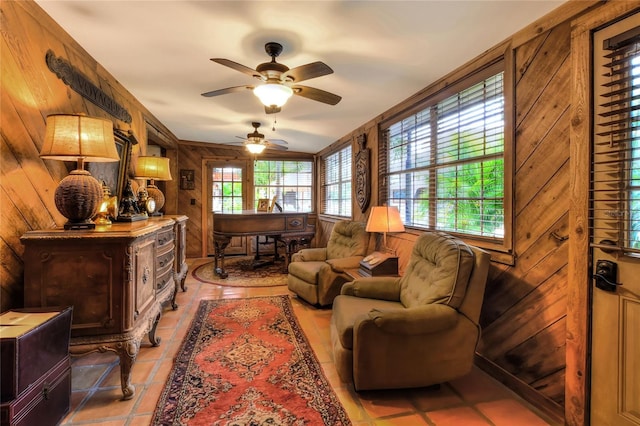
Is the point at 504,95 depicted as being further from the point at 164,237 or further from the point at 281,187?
the point at 281,187

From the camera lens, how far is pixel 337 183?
588cm

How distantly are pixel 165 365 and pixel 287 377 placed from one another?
0.94m

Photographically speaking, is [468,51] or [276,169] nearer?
[468,51]

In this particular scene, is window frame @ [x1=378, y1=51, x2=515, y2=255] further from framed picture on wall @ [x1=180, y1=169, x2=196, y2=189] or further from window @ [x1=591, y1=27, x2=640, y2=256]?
framed picture on wall @ [x1=180, y1=169, x2=196, y2=189]

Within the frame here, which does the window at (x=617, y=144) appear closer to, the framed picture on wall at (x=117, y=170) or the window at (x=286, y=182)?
the framed picture on wall at (x=117, y=170)

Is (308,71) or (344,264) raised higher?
(308,71)

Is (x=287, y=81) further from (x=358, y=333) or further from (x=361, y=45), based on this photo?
(x=358, y=333)

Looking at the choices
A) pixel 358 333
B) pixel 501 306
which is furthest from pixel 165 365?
pixel 501 306

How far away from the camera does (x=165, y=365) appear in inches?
91.7

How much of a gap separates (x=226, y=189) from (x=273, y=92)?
478 cm

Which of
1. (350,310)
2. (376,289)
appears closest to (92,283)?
(350,310)

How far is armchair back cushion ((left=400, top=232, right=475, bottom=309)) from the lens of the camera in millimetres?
2016

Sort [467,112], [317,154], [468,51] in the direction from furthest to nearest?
[317,154] < [467,112] < [468,51]

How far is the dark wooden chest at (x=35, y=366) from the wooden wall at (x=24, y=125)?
1.39ft
